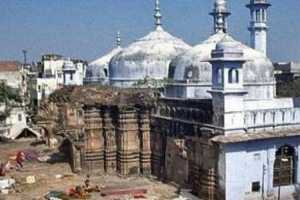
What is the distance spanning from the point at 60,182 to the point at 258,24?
16.3m

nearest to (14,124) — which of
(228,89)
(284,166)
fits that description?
(228,89)

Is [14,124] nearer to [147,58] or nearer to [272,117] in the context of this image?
[147,58]

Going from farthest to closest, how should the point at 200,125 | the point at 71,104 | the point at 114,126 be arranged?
the point at 71,104
the point at 114,126
the point at 200,125

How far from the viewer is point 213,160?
16734mm

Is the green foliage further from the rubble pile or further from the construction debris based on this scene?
the construction debris

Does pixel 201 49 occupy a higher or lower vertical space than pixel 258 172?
higher

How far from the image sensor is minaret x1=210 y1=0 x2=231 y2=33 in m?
25.0

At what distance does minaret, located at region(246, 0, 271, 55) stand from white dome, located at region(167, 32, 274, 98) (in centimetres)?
871

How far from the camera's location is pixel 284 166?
1764 centimetres

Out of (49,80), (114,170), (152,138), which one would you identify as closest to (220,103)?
(152,138)

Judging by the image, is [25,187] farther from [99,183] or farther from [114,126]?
[114,126]

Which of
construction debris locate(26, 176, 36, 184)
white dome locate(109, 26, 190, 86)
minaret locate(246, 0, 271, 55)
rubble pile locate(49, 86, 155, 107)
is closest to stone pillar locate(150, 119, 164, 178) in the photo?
rubble pile locate(49, 86, 155, 107)

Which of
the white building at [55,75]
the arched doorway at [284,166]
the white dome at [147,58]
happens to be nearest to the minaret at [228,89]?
the arched doorway at [284,166]

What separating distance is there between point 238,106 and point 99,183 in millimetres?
7041
